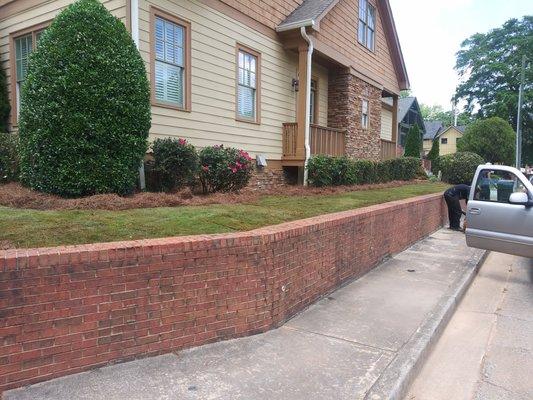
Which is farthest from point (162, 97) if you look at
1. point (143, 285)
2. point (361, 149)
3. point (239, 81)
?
point (361, 149)

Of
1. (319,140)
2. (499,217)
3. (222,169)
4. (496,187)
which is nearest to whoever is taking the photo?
(499,217)

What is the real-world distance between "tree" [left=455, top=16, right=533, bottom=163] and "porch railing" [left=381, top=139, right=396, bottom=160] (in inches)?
1349

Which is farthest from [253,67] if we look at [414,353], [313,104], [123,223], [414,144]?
[414,144]

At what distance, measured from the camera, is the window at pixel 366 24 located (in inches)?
651

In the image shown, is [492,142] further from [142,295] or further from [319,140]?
[142,295]

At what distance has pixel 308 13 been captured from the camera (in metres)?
12.6

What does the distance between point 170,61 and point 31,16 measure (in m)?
3.24

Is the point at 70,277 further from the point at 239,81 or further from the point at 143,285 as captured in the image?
the point at 239,81

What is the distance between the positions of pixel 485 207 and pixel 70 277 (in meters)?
6.55

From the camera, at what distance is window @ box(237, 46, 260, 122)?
1132 centimetres

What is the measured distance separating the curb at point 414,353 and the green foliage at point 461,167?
564 inches

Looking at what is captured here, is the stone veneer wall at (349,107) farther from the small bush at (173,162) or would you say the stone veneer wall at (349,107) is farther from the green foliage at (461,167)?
the small bush at (173,162)

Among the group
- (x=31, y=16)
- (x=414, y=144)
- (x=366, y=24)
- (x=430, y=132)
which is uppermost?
(x=430, y=132)

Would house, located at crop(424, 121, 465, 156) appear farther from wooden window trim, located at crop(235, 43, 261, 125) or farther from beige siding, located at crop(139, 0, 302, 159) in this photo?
wooden window trim, located at crop(235, 43, 261, 125)
